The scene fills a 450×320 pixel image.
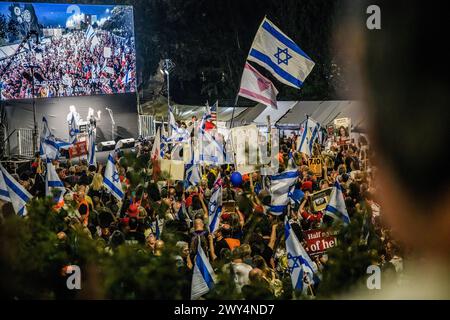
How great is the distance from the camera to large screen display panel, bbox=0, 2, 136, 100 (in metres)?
30.0

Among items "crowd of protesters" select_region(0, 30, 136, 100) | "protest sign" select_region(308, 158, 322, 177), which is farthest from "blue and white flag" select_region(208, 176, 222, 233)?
"crowd of protesters" select_region(0, 30, 136, 100)

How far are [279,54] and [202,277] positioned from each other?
6560mm

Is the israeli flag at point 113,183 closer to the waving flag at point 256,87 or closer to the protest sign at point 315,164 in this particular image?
the waving flag at point 256,87

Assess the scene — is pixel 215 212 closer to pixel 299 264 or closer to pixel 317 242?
pixel 317 242

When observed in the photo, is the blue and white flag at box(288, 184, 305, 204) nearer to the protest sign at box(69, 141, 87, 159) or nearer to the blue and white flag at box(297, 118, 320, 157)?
the blue and white flag at box(297, 118, 320, 157)

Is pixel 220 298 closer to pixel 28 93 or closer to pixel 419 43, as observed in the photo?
pixel 419 43

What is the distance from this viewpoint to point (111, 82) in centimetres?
3434

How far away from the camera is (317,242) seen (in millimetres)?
8508

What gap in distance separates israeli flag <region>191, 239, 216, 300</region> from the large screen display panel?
72.7 ft

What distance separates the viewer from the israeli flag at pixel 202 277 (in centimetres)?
735

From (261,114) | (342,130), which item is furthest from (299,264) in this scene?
(261,114)

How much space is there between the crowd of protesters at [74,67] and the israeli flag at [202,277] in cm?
2397

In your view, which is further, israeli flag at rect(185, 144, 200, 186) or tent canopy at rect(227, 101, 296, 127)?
tent canopy at rect(227, 101, 296, 127)

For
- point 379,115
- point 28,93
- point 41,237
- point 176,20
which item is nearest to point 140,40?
point 176,20
